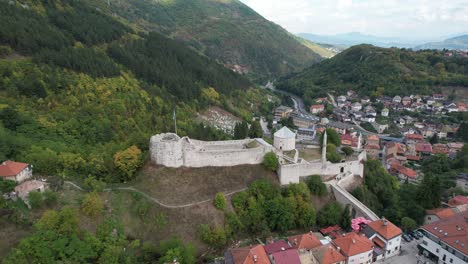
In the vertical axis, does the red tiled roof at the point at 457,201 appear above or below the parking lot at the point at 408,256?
above

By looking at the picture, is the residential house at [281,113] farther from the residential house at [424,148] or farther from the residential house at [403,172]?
the residential house at [403,172]

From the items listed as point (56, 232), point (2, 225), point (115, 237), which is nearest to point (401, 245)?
point (115, 237)

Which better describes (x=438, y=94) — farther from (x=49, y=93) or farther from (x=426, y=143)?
(x=49, y=93)

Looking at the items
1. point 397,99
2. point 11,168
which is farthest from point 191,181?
point 397,99

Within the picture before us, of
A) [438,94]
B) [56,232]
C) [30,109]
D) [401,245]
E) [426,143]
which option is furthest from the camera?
[438,94]

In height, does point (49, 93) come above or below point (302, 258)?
above

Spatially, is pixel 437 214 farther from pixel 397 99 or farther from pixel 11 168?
pixel 397 99

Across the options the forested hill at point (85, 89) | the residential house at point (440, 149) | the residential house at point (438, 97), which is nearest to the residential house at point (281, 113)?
the forested hill at point (85, 89)
